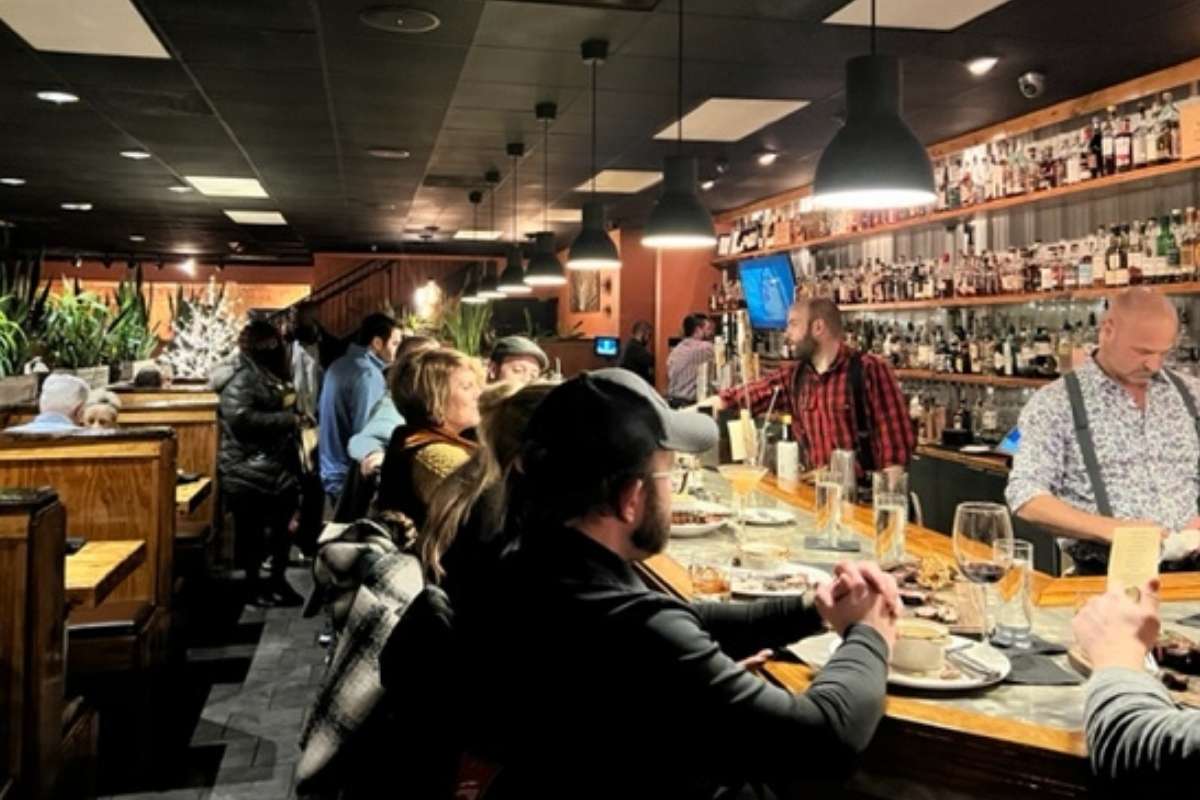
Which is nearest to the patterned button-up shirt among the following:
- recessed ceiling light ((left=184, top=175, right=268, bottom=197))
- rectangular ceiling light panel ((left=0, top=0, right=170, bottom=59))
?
rectangular ceiling light panel ((left=0, top=0, right=170, bottom=59))

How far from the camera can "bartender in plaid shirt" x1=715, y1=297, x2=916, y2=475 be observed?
443 centimetres

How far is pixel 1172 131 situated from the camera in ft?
16.1

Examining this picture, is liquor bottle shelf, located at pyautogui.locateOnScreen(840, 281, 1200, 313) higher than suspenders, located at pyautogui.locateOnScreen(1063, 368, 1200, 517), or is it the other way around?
liquor bottle shelf, located at pyautogui.locateOnScreen(840, 281, 1200, 313)

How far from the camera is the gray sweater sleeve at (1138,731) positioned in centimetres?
122

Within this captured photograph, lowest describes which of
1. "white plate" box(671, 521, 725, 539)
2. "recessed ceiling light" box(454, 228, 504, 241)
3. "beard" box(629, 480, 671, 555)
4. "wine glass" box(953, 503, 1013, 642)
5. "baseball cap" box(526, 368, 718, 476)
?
"white plate" box(671, 521, 725, 539)

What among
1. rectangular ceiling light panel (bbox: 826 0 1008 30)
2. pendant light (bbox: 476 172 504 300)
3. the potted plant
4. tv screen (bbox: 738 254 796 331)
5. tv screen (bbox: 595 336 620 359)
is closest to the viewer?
rectangular ceiling light panel (bbox: 826 0 1008 30)

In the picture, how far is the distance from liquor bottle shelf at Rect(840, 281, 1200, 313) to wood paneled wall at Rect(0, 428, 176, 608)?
419 centimetres

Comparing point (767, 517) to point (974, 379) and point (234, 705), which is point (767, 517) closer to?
point (234, 705)

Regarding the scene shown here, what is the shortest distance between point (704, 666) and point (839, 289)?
718 centimetres

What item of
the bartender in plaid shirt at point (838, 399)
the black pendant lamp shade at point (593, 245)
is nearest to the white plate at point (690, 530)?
the bartender in plaid shirt at point (838, 399)

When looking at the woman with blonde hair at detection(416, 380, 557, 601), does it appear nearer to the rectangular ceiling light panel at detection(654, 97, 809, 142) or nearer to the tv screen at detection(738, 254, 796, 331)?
the rectangular ceiling light panel at detection(654, 97, 809, 142)

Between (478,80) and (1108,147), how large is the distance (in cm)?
328

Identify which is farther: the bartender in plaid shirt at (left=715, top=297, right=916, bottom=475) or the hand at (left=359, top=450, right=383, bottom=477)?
the bartender in plaid shirt at (left=715, top=297, right=916, bottom=475)

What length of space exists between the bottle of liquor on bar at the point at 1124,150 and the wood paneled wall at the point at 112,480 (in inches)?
186
